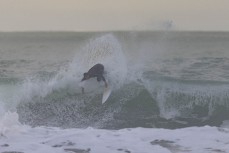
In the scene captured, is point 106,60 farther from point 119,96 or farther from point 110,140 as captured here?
point 110,140

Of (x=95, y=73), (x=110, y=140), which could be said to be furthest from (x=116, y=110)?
(x=110, y=140)

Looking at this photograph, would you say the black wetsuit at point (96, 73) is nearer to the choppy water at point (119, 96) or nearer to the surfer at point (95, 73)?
the surfer at point (95, 73)

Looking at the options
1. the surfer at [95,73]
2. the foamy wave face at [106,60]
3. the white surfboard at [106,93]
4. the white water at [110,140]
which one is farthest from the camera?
the foamy wave face at [106,60]

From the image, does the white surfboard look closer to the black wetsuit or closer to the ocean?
the ocean

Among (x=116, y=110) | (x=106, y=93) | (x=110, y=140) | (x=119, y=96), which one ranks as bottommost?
(x=110, y=140)

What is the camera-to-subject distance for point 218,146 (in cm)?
927

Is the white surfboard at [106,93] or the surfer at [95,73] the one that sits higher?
the surfer at [95,73]

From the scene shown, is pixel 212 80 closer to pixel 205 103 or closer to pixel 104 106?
pixel 205 103

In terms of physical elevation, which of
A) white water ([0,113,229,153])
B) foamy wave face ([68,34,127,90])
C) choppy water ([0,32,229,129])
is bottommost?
white water ([0,113,229,153])

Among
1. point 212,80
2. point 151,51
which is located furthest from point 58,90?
point 151,51

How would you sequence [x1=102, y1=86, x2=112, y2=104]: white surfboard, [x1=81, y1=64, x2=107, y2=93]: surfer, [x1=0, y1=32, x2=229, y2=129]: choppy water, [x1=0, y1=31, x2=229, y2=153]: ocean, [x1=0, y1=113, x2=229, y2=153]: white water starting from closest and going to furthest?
1. [x1=0, y1=113, x2=229, y2=153]: white water
2. [x1=0, y1=31, x2=229, y2=153]: ocean
3. [x1=0, y1=32, x2=229, y2=129]: choppy water
4. [x1=81, y1=64, x2=107, y2=93]: surfer
5. [x1=102, y1=86, x2=112, y2=104]: white surfboard

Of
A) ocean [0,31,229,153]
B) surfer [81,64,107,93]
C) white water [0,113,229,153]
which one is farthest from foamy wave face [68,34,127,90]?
white water [0,113,229,153]

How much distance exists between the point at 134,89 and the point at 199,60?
11.7 m

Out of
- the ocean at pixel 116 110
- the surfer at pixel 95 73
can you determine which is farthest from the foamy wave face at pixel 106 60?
the surfer at pixel 95 73
